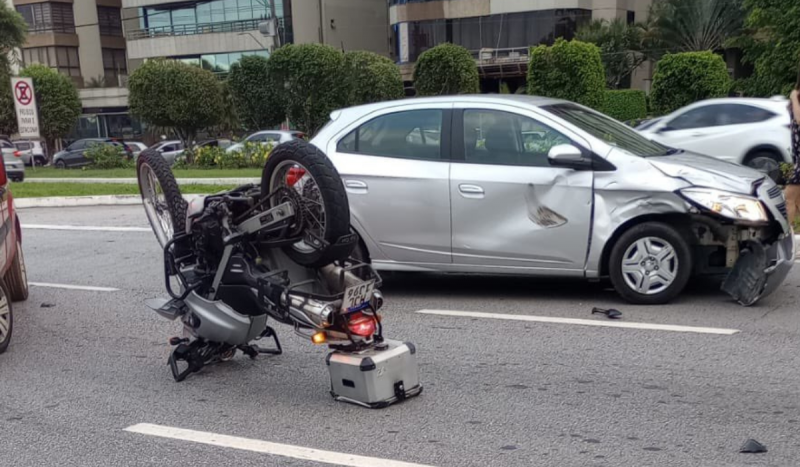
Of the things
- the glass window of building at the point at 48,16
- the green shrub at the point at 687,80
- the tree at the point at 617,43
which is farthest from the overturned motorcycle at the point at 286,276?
the glass window of building at the point at 48,16

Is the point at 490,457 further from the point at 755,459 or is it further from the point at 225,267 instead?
the point at 225,267

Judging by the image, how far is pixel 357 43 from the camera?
5309cm

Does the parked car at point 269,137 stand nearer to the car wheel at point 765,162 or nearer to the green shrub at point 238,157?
the green shrub at point 238,157

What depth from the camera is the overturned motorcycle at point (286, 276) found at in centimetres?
460

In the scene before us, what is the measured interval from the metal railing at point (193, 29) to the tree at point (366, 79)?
22892 millimetres

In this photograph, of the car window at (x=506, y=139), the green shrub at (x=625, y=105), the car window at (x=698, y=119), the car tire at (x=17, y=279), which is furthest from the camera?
the green shrub at (x=625, y=105)

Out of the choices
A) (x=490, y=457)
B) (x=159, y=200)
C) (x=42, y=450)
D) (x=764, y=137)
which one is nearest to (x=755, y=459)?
(x=490, y=457)

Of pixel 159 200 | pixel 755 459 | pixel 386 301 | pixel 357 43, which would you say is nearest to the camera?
pixel 755 459

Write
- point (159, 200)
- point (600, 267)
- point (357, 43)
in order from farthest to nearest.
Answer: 1. point (357, 43)
2. point (600, 267)
3. point (159, 200)

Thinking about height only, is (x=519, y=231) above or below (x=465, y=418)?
above

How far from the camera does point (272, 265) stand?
16.4 ft

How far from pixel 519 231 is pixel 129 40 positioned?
173ft

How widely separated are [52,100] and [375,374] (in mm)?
37531

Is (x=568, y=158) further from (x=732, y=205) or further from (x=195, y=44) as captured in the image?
(x=195, y=44)
